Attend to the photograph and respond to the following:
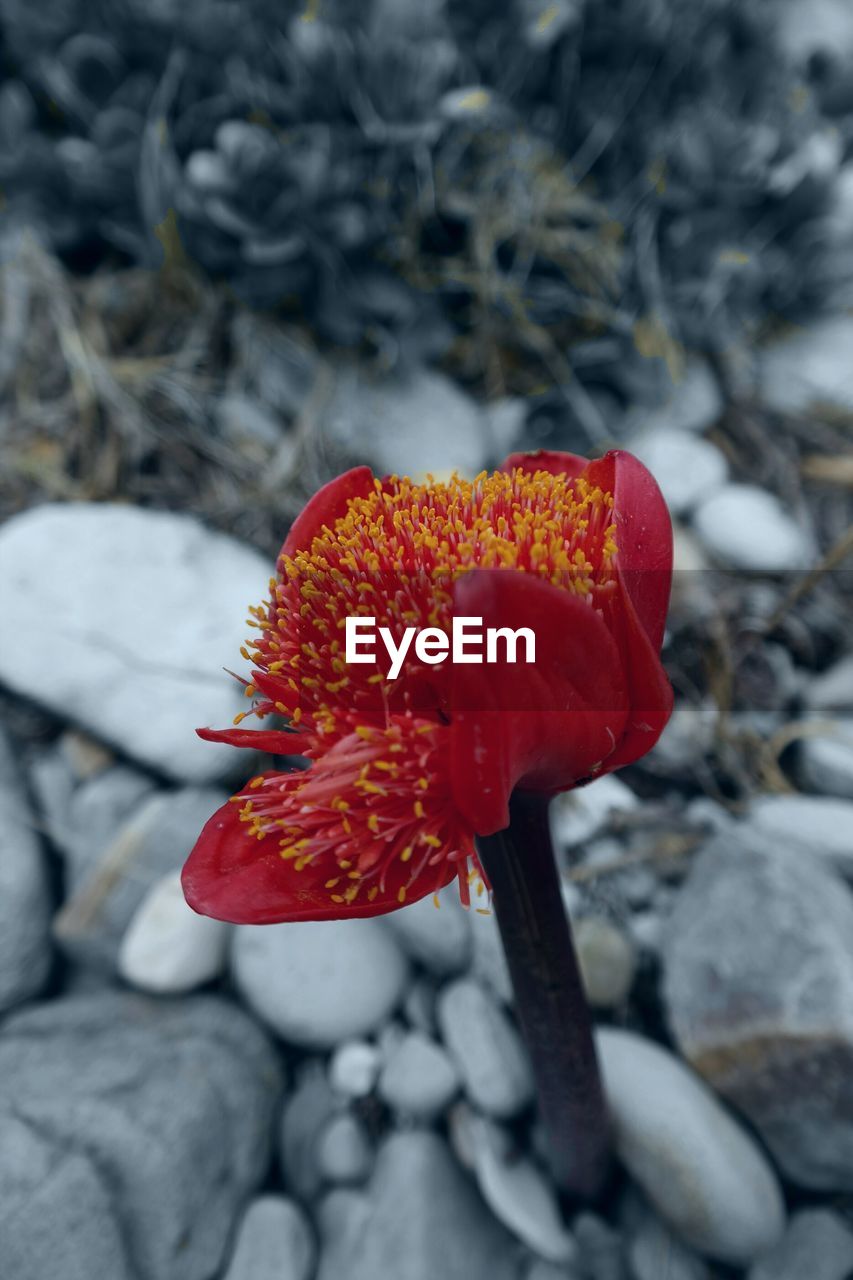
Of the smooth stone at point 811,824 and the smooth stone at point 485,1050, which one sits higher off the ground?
the smooth stone at point 811,824

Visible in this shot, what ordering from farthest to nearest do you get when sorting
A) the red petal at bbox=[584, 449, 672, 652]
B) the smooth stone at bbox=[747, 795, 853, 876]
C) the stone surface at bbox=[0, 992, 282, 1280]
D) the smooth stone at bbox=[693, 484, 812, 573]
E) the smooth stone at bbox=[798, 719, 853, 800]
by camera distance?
the smooth stone at bbox=[693, 484, 812, 573] < the smooth stone at bbox=[798, 719, 853, 800] < the smooth stone at bbox=[747, 795, 853, 876] < the stone surface at bbox=[0, 992, 282, 1280] < the red petal at bbox=[584, 449, 672, 652]

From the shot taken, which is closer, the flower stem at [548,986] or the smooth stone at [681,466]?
the flower stem at [548,986]

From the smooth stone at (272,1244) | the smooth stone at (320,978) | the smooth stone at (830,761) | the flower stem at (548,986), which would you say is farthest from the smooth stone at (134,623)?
the smooth stone at (830,761)

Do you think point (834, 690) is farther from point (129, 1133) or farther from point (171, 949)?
point (129, 1133)

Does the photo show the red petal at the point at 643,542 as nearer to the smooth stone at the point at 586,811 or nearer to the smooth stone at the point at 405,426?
the smooth stone at the point at 586,811

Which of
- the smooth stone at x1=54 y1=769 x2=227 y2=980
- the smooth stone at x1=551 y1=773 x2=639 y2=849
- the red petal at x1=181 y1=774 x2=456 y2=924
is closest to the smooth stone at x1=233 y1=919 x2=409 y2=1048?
the smooth stone at x1=54 y1=769 x2=227 y2=980

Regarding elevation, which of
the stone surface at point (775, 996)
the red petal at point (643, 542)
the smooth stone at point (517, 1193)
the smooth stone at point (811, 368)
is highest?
the smooth stone at point (811, 368)

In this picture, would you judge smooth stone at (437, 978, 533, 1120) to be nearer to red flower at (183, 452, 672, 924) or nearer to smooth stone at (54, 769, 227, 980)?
smooth stone at (54, 769, 227, 980)

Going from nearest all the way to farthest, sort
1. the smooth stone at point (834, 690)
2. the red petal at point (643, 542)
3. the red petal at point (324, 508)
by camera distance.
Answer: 1. the red petal at point (643, 542)
2. the red petal at point (324, 508)
3. the smooth stone at point (834, 690)
